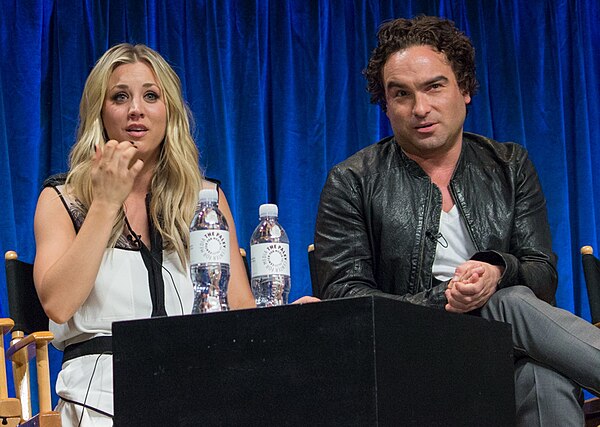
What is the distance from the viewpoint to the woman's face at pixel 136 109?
2316mm

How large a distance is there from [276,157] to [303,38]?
0.49 metres

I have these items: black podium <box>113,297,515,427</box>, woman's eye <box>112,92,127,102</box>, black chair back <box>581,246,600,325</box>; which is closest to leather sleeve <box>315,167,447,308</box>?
woman's eye <box>112,92,127,102</box>

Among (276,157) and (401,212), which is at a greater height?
(276,157)

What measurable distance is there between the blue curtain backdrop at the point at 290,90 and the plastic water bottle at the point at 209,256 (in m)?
1.64

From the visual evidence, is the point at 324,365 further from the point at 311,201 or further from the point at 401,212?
the point at 311,201

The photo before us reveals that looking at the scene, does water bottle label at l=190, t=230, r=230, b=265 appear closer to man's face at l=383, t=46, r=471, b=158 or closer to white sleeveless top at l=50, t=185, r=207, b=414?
white sleeveless top at l=50, t=185, r=207, b=414

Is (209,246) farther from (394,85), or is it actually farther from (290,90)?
(290,90)

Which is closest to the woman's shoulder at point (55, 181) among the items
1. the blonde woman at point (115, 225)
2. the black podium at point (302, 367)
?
the blonde woman at point (115, 225)

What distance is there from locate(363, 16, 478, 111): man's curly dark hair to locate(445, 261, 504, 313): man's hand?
589 mm

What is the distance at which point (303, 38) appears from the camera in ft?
12.3

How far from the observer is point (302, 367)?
4.49 ft

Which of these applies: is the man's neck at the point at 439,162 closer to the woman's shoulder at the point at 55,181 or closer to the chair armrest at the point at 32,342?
the woman's shoulder at the point at 55,181

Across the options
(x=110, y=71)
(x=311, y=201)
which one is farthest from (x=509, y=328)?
(x=311, y=201)

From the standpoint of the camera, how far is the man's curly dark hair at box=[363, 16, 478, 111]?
232 centimetres
